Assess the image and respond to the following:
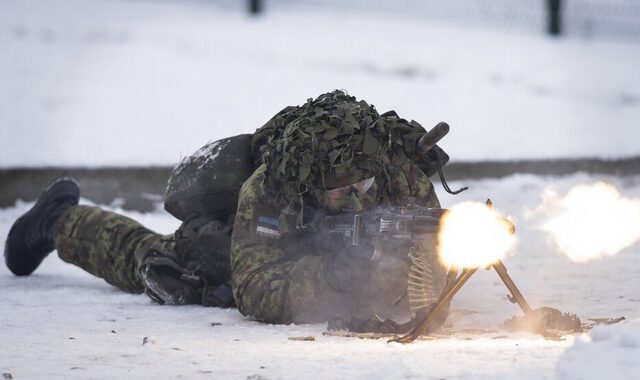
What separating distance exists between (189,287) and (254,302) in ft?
2.53

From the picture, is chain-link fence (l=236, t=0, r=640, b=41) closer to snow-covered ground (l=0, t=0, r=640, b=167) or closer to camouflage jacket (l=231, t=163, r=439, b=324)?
snow-covered ground (l=0, t=0, r=640, b=167)

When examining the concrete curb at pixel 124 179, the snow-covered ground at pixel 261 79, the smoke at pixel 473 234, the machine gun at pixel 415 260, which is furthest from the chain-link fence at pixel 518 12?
the smoke at pixel 473 234

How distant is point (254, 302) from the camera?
493cm

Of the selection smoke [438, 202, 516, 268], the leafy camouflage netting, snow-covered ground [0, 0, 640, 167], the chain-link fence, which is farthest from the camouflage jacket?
the chain-link fence

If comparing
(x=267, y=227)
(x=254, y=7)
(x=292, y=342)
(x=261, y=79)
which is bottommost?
(x=292, y=342)

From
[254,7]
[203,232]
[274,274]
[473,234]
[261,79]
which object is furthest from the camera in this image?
[254,7]

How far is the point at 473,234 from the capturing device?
4293mm

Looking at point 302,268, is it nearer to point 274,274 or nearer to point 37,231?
point 274,274

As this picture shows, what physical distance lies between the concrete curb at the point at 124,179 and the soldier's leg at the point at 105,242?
7.56 feet

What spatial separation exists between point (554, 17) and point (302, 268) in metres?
11.1

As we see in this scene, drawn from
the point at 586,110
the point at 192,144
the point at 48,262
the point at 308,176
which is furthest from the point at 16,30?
the point at 308,176

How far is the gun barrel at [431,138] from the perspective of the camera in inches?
183

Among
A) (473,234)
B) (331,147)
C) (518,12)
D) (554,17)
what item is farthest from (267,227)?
(518,12)

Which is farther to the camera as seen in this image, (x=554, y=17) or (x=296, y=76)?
(x=554, y=17)
